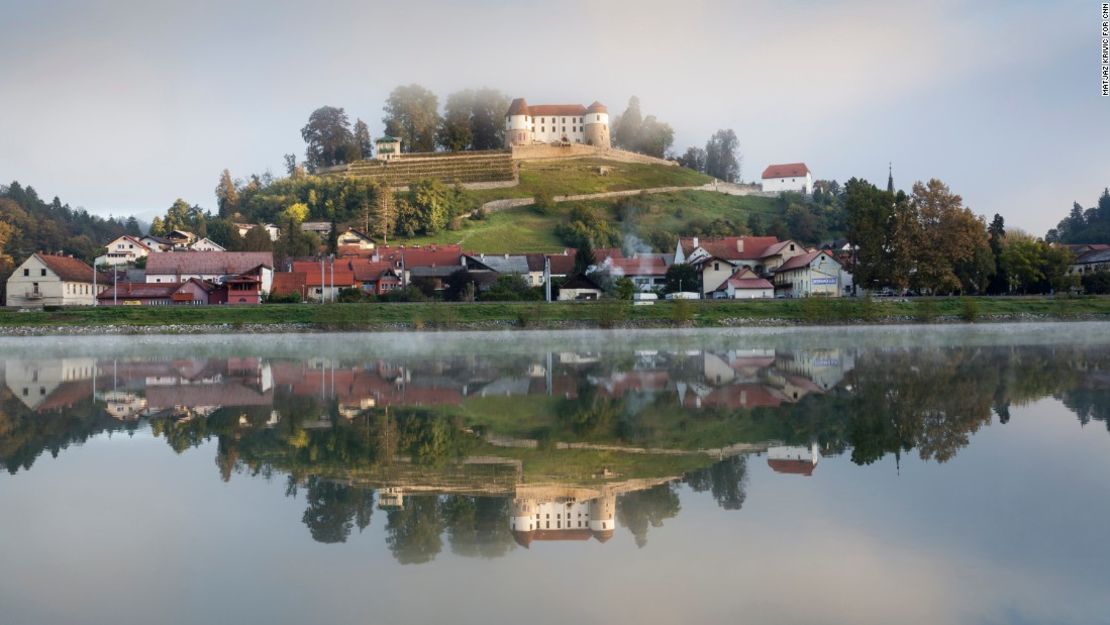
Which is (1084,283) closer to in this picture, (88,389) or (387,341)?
(387,341)

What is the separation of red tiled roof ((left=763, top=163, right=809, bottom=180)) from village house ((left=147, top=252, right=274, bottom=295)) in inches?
2442

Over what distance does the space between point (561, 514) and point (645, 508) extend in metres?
0.82

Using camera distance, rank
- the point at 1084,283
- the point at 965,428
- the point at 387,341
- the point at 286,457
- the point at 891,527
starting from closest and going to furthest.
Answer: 1. the point at 891,527
2. the point at 286,457
3. the point at 965,428
4. the point at 387,341
5. the point at 1084,283

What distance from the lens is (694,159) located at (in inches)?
4537

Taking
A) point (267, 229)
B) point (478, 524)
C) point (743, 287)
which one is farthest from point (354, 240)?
point (478, 524)

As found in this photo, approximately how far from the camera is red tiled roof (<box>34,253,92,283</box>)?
5534 centimetres

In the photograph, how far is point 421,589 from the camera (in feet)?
20.3

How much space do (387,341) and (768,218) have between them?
2200 inches

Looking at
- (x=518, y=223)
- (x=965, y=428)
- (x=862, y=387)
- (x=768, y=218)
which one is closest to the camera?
(x=965, y=428)

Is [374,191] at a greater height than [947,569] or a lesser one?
greater

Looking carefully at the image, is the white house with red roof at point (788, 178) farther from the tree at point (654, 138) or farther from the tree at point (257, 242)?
the tree at point (257, 242)

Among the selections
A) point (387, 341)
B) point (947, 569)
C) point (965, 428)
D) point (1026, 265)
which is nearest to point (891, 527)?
point (947, 569)

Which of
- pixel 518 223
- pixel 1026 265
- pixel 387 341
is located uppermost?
pixel 518 223

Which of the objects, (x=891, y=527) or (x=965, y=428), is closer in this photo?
(x=891, y=527)
